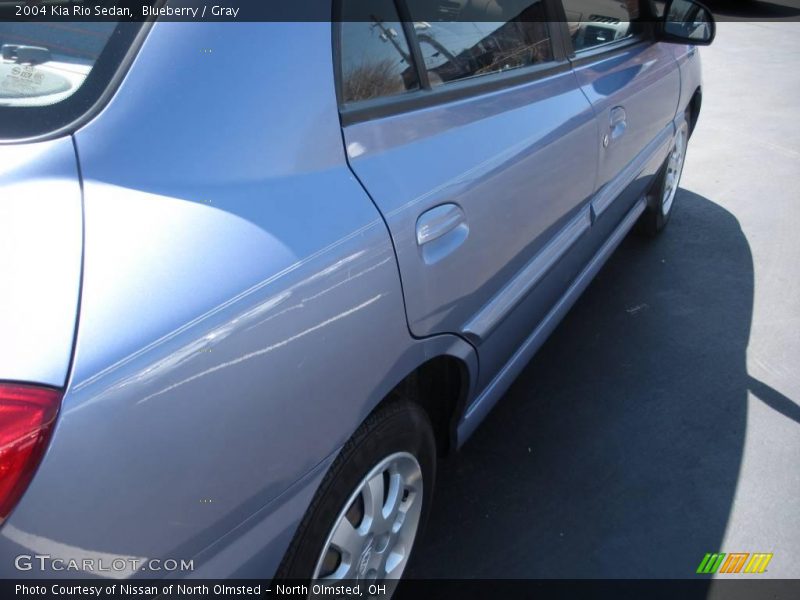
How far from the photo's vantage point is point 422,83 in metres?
1.79

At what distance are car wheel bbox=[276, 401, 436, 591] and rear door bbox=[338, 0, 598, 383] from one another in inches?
10.0

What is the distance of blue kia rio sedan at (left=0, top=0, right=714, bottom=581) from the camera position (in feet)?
3.25

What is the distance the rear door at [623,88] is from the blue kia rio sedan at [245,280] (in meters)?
0.73

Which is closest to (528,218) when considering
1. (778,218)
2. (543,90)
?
(543,90)

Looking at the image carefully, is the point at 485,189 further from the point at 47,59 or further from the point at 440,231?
the point at 47,59

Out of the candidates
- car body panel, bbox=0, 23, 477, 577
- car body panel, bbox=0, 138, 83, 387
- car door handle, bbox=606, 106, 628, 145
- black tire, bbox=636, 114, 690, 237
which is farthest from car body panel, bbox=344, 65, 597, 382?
black tire, bbox=636, 114, 690, 237

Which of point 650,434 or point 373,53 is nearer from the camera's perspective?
point 373,53

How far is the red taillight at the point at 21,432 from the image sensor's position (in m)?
0.94

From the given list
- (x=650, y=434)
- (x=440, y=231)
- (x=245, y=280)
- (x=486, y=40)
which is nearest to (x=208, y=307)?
(x=245, y=280)

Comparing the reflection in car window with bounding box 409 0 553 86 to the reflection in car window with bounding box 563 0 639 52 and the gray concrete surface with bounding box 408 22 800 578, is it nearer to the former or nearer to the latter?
the reflection in car window with bounding box 563 0 639 52

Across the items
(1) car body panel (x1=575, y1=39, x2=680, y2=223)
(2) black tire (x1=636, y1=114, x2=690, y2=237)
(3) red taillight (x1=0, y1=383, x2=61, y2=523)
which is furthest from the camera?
(2) black tire (x1=636, y1=114, x2=690, y2=237)

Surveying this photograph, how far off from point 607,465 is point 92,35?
2.14 m

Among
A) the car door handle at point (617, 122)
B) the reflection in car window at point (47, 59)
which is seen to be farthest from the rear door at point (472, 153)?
the reflection in car window at point (47, 59)

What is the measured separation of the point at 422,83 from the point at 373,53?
0.65ft
